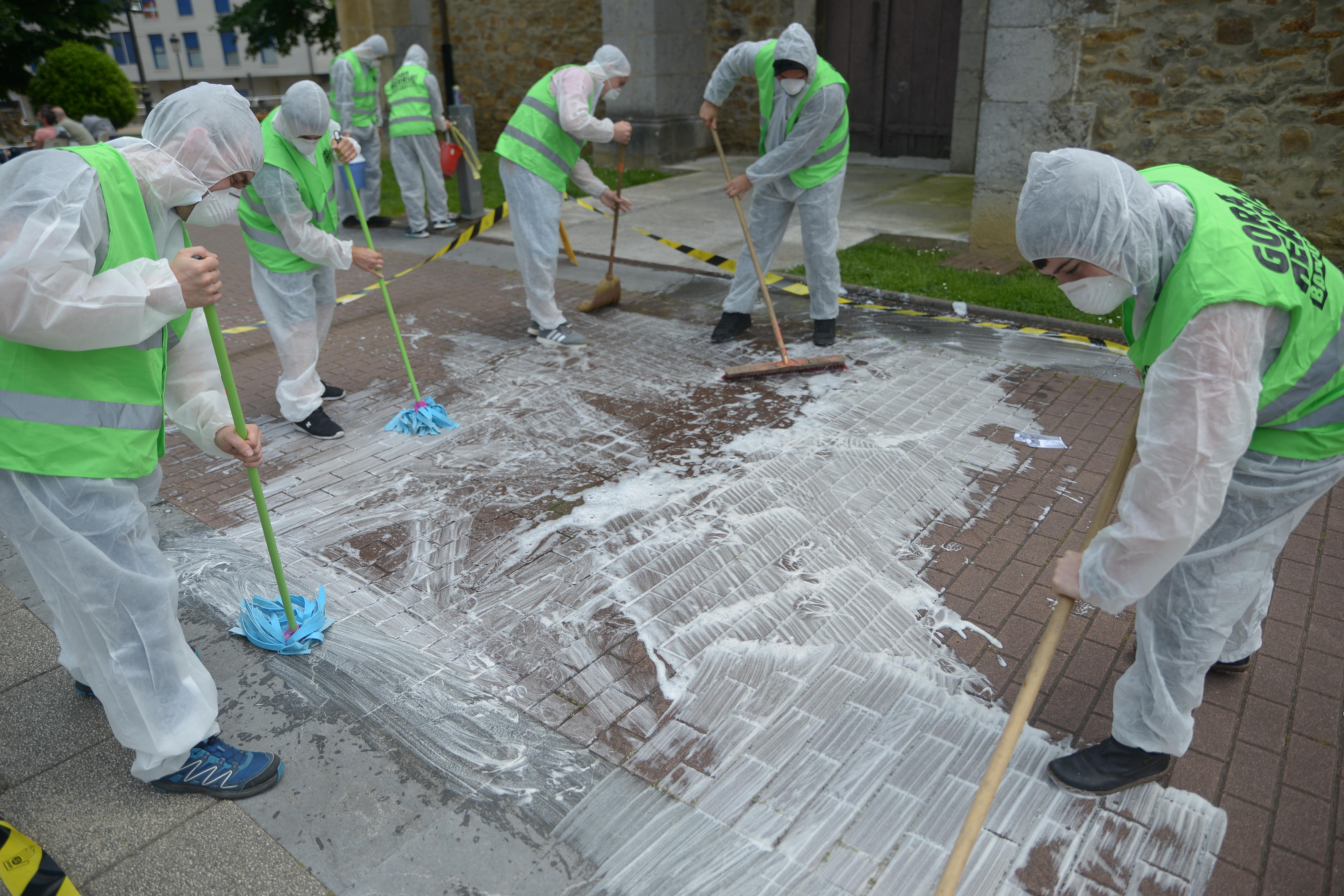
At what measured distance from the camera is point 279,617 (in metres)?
3.15

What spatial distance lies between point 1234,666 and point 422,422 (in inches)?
150

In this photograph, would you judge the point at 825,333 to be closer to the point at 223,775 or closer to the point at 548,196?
the point at 548,196

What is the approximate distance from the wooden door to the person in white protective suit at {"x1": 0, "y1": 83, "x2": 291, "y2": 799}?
9.97 metres

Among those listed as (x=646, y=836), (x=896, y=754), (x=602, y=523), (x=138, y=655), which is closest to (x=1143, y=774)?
(x=896, y=754)

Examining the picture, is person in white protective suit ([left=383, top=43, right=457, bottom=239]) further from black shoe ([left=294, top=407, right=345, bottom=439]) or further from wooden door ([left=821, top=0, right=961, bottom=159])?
wooden door ([left=821, top=0, right=961, bottom=159])

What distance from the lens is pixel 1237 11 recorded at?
6207 mm

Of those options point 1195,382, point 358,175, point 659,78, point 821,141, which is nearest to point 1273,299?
point 1195,382

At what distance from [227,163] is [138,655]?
55.8 inches

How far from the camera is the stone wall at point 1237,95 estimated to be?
6.11 metres

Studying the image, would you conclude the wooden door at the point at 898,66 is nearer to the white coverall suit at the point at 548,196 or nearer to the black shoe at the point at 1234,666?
the white coverall suit at the point at 548,196

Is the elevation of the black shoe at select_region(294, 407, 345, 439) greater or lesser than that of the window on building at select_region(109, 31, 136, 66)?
lesser

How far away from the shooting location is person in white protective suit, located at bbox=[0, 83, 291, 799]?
6.67ft

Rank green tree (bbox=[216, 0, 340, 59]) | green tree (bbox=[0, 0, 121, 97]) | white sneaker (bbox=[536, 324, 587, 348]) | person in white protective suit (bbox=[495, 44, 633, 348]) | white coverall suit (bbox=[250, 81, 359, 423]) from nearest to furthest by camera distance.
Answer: white coverall suit (bbox=[250, 81, 359, 423]), person in white protective suit (bbox=[495, 44, 633, 348]), white sneaker (bbox=[536, 324, 587, 348]), green tree (bbox=[216, 0, 340, 59]), green tree (bbox=[0, 0, 121, 97])

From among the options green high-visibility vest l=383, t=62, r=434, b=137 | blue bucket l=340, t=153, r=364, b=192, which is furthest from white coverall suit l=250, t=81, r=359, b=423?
blue bucket l=340, t=153, r=364, b=192
